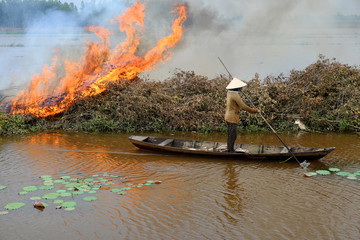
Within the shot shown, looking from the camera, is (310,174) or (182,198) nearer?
(182,198)

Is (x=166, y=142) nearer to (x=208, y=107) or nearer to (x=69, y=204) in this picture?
(x=208, y=107)

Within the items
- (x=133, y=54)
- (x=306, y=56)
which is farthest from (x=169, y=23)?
Result: (x=306, y=56)

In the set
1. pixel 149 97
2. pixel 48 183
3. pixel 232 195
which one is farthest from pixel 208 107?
pixel 48 183

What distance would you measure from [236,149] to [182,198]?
3.14 m

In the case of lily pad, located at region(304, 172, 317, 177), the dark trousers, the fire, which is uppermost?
the fire

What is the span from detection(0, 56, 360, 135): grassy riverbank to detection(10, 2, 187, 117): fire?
48 centimetres

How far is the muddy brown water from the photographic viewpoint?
5.83 m

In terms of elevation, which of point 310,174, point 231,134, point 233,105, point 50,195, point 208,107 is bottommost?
point 50,195

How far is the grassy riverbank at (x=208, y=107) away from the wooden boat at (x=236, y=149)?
8.51 feet

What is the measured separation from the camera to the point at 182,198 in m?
7.09

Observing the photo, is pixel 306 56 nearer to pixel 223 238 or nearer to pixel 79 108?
pixel 79 108

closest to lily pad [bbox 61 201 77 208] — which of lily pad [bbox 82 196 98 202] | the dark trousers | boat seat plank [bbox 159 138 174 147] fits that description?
lily pad [bbox 82 196 98 202]

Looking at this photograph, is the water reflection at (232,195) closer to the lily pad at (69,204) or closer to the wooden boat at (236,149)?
the wooden boat at (236,149)

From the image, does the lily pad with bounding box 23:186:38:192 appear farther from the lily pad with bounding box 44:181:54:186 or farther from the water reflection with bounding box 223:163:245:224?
the water reflection with bounding box 223:163:245:224
